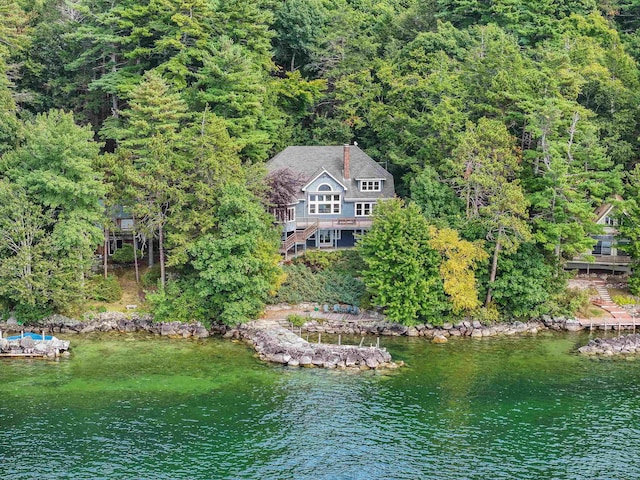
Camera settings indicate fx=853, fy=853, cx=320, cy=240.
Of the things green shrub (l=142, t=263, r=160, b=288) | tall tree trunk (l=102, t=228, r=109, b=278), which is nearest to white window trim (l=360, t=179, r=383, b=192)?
green shrub (l=142, t=263, r=160, b=288)

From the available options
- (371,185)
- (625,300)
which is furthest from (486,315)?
(371,185)

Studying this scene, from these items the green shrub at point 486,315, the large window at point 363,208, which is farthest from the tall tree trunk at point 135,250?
the green shrub at point 486,315

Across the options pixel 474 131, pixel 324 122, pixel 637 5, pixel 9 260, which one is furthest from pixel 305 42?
pixel 9 260

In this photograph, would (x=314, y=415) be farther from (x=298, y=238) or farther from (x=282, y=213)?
(x=282, y=213)

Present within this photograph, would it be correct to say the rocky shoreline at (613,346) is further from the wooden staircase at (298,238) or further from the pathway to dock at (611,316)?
the wooden staircase at (298,238)

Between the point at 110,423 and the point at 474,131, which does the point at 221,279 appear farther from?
the point at 474,131

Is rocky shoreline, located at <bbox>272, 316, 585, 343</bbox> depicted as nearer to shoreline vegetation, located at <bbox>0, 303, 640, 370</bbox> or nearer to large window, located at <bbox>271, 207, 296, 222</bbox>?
shoreline vegetation, located at <bbox>0, 303, 640, 370</bbox>
